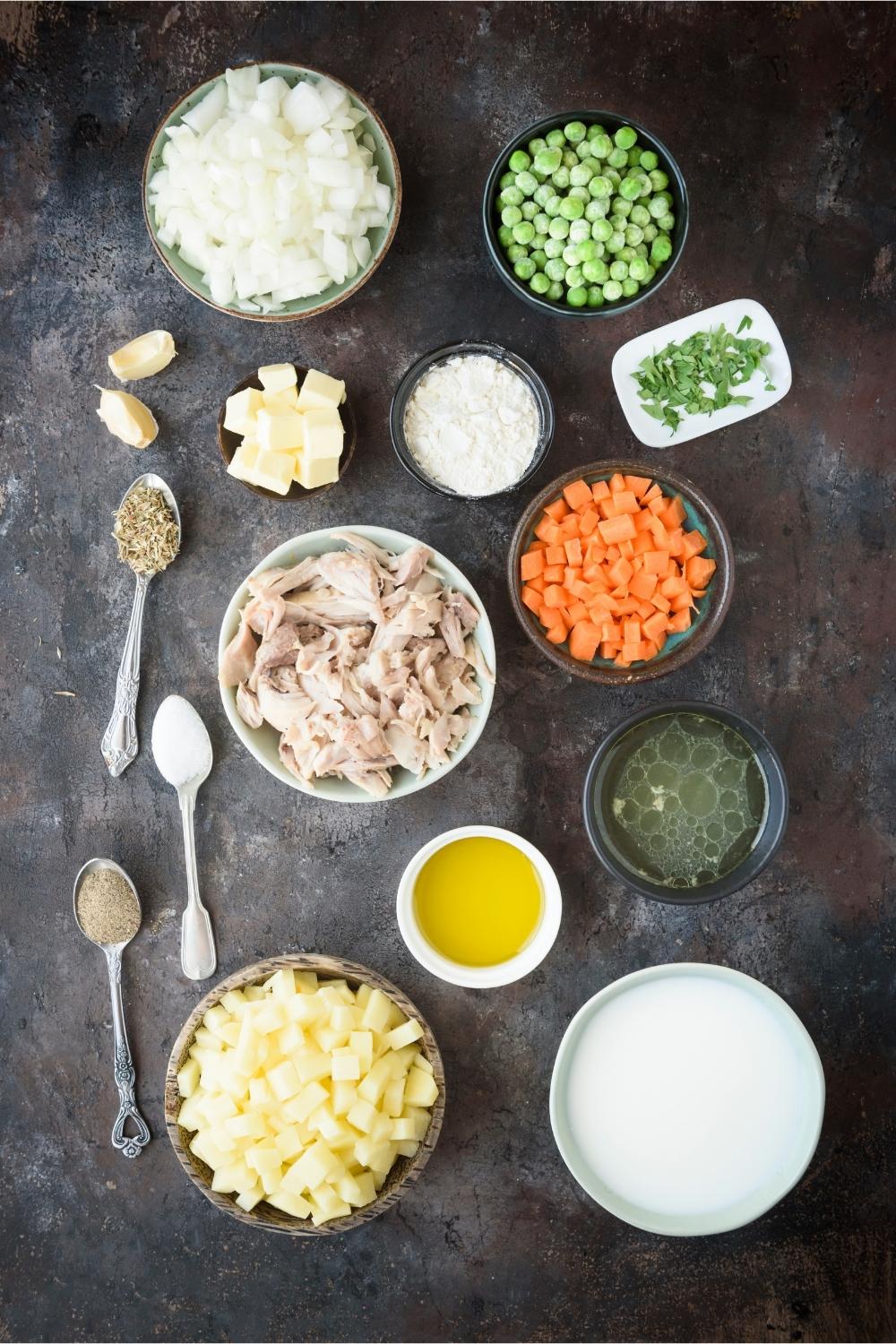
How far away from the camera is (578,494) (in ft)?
8.25

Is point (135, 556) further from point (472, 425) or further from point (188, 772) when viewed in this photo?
point (472, 425)

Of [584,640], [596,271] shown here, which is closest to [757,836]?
[584,640]

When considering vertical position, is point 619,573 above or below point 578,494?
below

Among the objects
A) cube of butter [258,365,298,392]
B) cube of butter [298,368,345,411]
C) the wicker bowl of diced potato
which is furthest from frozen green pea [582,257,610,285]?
the wicker bowl of diced potato

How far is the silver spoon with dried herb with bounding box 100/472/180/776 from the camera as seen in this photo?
2.66 meters

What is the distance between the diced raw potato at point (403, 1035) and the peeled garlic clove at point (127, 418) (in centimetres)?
186

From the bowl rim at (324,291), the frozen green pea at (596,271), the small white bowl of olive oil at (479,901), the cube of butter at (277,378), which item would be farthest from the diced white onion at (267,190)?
the small white bowl of olive oil at (479,901)

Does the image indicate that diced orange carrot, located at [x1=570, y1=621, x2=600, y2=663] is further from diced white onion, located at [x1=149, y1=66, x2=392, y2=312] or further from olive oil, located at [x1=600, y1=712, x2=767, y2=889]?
diced white onion, located at [x1=149, y1=66, x2=392, y2=312]

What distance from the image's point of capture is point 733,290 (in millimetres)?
2736

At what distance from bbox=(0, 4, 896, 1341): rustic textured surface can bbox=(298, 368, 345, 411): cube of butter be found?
202 mm

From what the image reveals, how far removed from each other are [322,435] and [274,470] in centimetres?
16

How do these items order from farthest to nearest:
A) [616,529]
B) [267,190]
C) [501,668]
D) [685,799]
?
[501,668]
[685,799]
[616,529]
[267,190]

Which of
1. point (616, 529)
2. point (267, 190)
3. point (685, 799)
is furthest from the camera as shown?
point (685, 799)

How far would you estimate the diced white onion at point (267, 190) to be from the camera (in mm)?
2359
